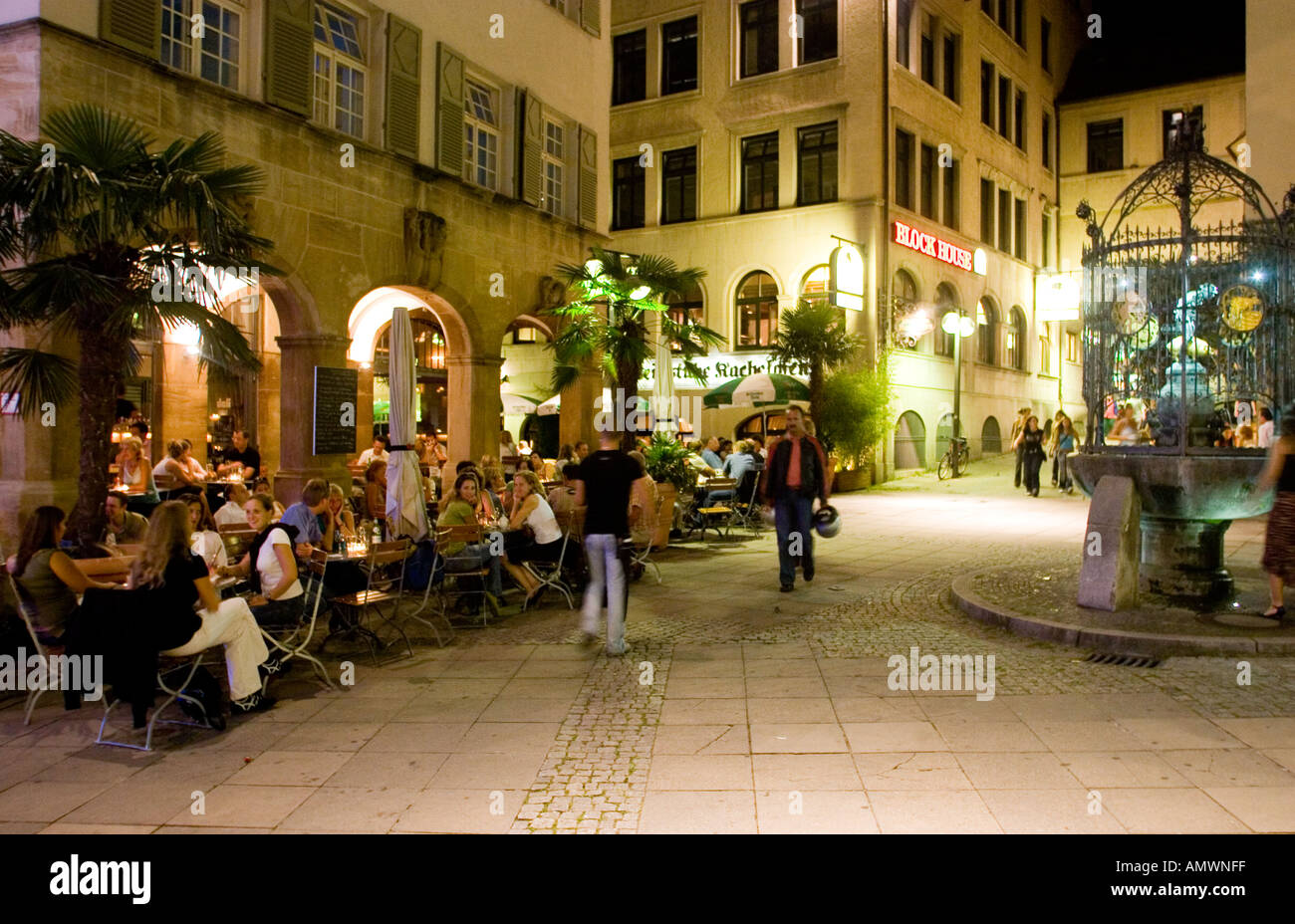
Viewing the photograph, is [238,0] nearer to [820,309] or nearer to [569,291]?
[569,291]

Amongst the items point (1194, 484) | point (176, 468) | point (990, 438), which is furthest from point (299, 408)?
point (990, 438)

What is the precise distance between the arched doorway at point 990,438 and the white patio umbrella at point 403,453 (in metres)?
24.4

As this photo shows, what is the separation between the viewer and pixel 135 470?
10648 mm

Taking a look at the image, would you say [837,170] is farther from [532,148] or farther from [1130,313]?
[1130,313]

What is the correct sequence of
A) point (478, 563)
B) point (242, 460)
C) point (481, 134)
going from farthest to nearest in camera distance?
point (481, 134)
point (242, 460)
point (478, 563)

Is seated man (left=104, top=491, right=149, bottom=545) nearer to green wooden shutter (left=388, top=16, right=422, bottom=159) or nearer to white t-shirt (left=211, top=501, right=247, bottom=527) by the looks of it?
white t-shirt (left=211, top=501, right=247, bottom=527)

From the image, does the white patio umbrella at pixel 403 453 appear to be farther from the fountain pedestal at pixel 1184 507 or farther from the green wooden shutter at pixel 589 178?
the green wooden shutter at pixel 589 178

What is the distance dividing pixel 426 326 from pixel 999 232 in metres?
19.7

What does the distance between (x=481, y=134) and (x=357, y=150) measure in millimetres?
3407

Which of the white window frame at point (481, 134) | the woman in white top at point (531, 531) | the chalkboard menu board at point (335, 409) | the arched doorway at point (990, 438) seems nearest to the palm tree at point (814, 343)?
the white window frame at point (481, 134)

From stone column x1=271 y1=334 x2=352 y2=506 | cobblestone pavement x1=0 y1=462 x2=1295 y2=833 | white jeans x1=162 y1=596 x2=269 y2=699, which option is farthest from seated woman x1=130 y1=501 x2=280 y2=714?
stone column x1=271 y1=334 x2=352 y2=506

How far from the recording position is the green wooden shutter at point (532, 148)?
17297mm

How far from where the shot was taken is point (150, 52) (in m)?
10.8

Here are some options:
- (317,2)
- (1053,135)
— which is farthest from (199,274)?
(1053,135)
